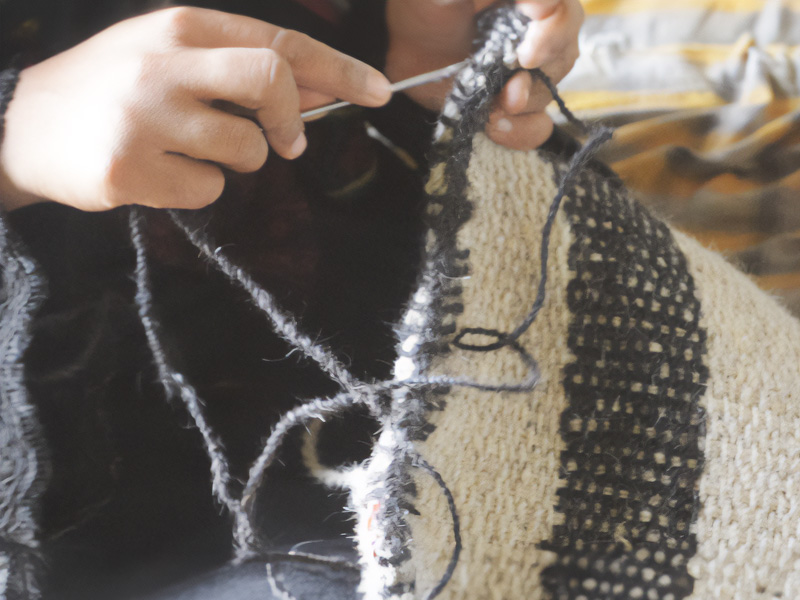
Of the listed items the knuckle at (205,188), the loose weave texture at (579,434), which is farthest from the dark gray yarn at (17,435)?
the loose weave texture at (579,434)

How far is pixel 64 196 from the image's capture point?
37 centimetres

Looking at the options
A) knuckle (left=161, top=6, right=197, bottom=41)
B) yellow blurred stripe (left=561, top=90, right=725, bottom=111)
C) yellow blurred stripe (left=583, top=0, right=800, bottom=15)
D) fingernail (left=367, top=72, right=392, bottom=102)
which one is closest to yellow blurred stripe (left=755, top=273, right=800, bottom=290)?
yellow blurred stripe (left=561, top=90, right=725, bottom=111)

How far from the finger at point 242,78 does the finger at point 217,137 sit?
0.4 inches

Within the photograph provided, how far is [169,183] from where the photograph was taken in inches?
13.3

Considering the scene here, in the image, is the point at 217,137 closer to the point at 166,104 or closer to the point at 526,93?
the point at 166,104

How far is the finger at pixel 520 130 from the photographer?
1.27ft

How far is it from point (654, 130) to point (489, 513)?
0.51 metres

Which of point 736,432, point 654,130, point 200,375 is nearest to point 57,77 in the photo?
point 200,375

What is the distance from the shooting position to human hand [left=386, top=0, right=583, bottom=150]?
0.37 m

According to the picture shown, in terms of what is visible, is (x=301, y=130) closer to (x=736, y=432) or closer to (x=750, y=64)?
(x=736, y=432)

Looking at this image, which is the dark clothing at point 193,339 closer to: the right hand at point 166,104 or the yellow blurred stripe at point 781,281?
the right hand at point 166,104

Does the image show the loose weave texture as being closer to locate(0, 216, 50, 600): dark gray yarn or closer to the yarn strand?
the yarn strand

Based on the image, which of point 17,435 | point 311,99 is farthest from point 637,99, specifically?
point 17,435

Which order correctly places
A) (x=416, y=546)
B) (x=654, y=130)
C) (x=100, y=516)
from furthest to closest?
(x=654, y=130), (x=100, y=516), (x=416, y=546)
